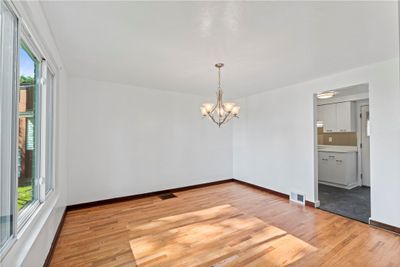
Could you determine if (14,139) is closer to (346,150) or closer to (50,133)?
A: (50,133)

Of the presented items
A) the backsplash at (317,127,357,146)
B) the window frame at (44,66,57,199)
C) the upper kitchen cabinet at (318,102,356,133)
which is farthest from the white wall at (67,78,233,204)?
the backsplash at (317,127,357,146)

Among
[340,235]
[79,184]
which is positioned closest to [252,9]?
[340,235]

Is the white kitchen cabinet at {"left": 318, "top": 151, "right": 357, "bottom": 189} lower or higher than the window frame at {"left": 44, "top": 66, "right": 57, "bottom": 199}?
lower

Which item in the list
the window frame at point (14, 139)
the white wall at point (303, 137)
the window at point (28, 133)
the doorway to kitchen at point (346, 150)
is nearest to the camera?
the window frame at point (14, 139)

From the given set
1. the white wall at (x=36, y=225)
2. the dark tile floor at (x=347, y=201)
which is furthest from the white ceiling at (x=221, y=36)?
the dark tile floor at (x=347, y=201)

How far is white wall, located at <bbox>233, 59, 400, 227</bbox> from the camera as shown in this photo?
2699mm

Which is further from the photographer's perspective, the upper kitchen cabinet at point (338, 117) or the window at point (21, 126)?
the upper kitchen cabinet at point (338, 117)

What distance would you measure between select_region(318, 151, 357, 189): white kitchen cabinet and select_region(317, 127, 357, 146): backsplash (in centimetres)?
43

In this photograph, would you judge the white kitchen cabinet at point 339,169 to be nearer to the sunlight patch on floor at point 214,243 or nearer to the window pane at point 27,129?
the sunlight patch on floor at point 214,243

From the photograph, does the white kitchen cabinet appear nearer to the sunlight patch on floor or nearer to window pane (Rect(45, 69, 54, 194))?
the sunlight patch on floor

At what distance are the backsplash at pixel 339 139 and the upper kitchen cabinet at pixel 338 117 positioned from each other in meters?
0.41

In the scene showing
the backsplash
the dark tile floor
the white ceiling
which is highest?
the white ceiling

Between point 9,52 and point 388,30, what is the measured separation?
345 cm

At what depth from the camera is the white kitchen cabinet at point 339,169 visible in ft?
15.4
